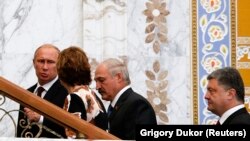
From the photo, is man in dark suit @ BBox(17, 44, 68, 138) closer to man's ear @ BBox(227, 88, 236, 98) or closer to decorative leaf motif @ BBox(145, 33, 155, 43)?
man's ear @ BBox(227, 88, 236, 98)

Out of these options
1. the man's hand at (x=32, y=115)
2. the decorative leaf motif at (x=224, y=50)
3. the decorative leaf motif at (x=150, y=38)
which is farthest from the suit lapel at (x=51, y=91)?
the decorative leaf motif at (x=224, y=50)

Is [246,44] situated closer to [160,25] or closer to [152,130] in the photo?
[160,25]

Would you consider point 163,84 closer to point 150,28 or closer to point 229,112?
point 150,28

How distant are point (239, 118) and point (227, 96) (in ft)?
0.71

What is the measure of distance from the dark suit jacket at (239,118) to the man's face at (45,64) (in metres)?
1.85

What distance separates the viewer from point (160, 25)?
11.4 meters

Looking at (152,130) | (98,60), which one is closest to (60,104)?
(152,130)

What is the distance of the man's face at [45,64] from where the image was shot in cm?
907

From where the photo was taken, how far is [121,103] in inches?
330

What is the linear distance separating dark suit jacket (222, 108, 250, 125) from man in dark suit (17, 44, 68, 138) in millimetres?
1274

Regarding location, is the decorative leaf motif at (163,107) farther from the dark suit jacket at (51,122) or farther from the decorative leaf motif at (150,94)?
the dark suit jacket at (51,122)

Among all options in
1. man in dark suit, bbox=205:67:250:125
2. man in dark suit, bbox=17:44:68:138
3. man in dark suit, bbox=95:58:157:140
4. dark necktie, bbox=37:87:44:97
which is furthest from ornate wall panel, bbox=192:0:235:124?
man in dark suit, bbox=205:67:250:125

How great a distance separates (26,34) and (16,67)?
0.38 meters

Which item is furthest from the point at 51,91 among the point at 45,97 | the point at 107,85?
the point at 107,85
